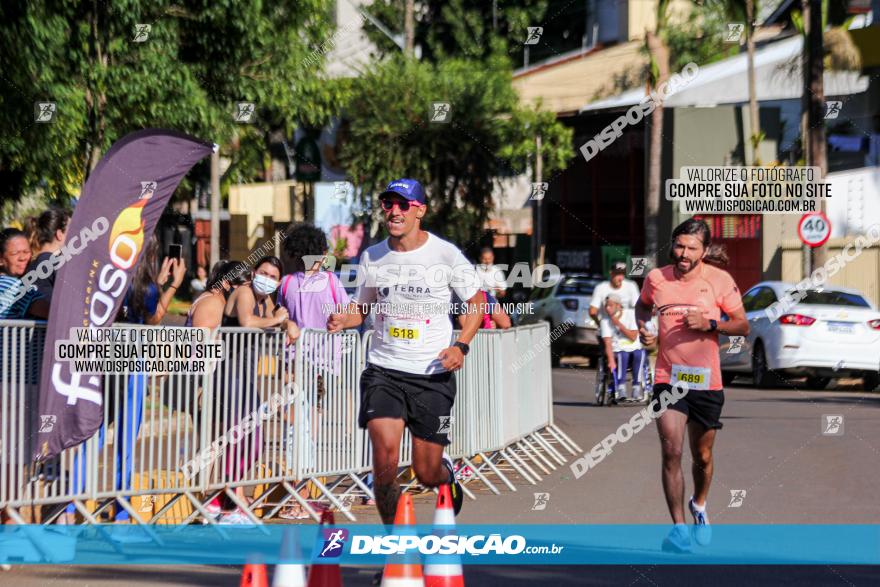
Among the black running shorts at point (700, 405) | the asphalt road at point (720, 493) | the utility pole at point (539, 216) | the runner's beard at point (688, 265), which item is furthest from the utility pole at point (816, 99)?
the black running shorts at point (700, 405)

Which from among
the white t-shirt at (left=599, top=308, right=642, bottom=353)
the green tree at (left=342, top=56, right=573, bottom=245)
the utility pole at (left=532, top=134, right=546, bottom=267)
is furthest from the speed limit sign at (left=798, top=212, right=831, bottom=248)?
the green tree at (left=342, top=56, right=573, bottom=245)

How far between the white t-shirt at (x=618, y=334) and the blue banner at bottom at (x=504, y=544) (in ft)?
31.7

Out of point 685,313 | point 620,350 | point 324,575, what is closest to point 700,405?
point 685,313

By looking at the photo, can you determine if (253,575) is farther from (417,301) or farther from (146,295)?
(146,295)

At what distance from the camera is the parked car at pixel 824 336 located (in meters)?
22.4

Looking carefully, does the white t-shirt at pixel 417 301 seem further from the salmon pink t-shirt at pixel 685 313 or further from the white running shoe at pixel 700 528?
the white running shoe at pixel 700 528

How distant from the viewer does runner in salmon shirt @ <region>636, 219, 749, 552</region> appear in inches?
346

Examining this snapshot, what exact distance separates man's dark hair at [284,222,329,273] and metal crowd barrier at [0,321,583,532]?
902mm

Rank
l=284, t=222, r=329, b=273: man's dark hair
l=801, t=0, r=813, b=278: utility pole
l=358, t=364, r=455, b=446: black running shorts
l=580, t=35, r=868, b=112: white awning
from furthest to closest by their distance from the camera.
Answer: l=580, t=35, r=868, b=112: white awning < l=801, t=0, r=813, b=278: utility pole < l=284, t=222, r=329, b=273: man's dark hair < l=358, t=364, r=455, b=446: black running shorts

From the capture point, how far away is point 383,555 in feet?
29.1

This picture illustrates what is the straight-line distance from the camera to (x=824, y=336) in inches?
882

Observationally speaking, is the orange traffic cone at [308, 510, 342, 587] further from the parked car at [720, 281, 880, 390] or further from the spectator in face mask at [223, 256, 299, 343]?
the parked car at [720, 281, 880, 390]

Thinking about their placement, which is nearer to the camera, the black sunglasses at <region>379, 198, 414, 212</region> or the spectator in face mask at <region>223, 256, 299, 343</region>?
the black sunglasses at <region>379, 198, 414, 212</region>

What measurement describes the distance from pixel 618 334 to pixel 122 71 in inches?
269
